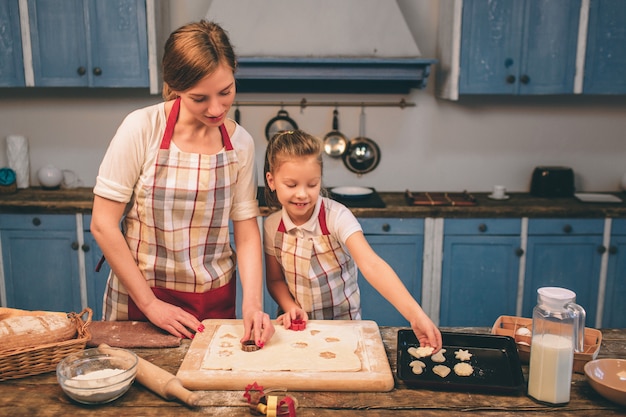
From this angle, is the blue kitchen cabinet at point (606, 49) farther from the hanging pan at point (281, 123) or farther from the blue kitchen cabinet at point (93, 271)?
the blue kitchen cabinet at point (93, 271)

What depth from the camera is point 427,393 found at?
4.50ft

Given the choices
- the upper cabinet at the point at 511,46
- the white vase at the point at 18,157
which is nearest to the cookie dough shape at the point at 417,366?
the upper cabinet at the point at 511,46

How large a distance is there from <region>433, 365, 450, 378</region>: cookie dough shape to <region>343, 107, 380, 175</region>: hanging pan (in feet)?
8.08

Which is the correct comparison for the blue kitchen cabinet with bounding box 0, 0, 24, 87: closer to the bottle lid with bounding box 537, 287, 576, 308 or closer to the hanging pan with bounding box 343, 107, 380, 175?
the hanging pan with bounding box 343, 107, 380, 175

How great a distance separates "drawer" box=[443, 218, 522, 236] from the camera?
133 inches

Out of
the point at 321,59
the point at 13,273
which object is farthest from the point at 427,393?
the point at 13,273

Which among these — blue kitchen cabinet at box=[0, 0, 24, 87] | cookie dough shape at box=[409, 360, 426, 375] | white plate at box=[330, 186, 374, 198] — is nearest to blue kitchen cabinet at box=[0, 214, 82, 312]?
blue kitchen cabinet at box=[0, 0, 24, 87]

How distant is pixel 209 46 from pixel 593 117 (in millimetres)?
3038

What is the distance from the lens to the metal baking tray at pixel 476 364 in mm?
1374

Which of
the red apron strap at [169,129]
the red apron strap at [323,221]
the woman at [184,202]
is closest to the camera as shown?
the woman at [184,202]

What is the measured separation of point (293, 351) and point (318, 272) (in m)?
0.46

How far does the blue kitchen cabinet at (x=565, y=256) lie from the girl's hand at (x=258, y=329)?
2237 millimetres

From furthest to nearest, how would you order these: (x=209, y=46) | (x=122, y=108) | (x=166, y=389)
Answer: (x=122, y=108)
(x=209, y=46)
(x=166, y=389)

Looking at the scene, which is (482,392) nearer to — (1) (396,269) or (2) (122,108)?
(1) (396,269)
